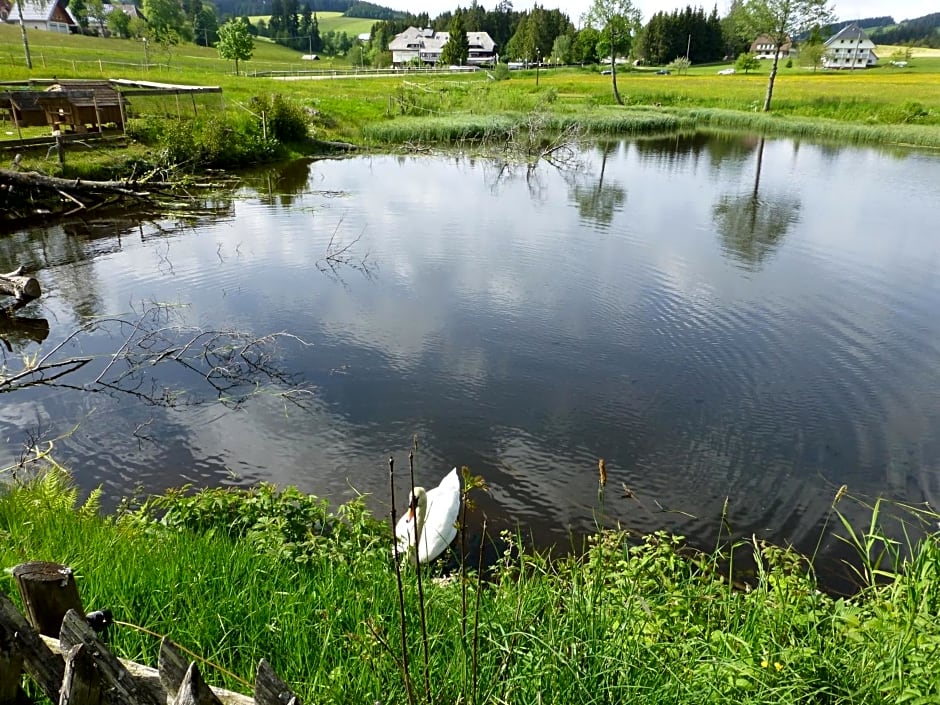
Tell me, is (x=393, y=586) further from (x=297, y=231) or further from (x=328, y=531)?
(x=297, y=231)

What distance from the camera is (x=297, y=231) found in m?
14.6

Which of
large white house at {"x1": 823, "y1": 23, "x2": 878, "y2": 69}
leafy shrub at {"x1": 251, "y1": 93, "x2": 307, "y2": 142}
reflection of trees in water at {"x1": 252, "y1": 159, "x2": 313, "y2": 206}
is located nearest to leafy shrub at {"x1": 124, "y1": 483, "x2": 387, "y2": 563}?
reflection of trees in water at {"x1": 252, "y1": 159, "x2": 313, "y2": 206}

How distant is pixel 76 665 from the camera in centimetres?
167

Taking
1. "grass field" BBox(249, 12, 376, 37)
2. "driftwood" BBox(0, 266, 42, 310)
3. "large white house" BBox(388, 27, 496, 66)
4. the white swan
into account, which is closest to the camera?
the white swan

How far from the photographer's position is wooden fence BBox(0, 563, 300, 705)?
1.63 metres

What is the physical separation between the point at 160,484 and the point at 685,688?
17.2 ft

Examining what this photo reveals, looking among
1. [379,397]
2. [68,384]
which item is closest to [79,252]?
[68,384]

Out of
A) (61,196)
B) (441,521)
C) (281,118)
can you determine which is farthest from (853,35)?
(441,521)

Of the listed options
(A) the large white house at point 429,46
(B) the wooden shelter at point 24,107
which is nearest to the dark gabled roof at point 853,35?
Answer: (A) the large white house at point 429,46

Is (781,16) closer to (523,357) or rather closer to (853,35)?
(523,357)

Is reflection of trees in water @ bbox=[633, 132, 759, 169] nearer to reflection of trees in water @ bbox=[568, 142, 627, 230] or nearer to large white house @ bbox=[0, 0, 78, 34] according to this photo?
reflection of trees in water @ bbox=[568, 142, 627, 230]

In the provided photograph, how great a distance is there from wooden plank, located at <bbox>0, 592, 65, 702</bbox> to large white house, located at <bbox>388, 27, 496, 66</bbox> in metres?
119

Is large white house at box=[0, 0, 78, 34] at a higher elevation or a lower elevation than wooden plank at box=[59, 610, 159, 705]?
higher

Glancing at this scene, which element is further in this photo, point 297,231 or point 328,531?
point 297,231
